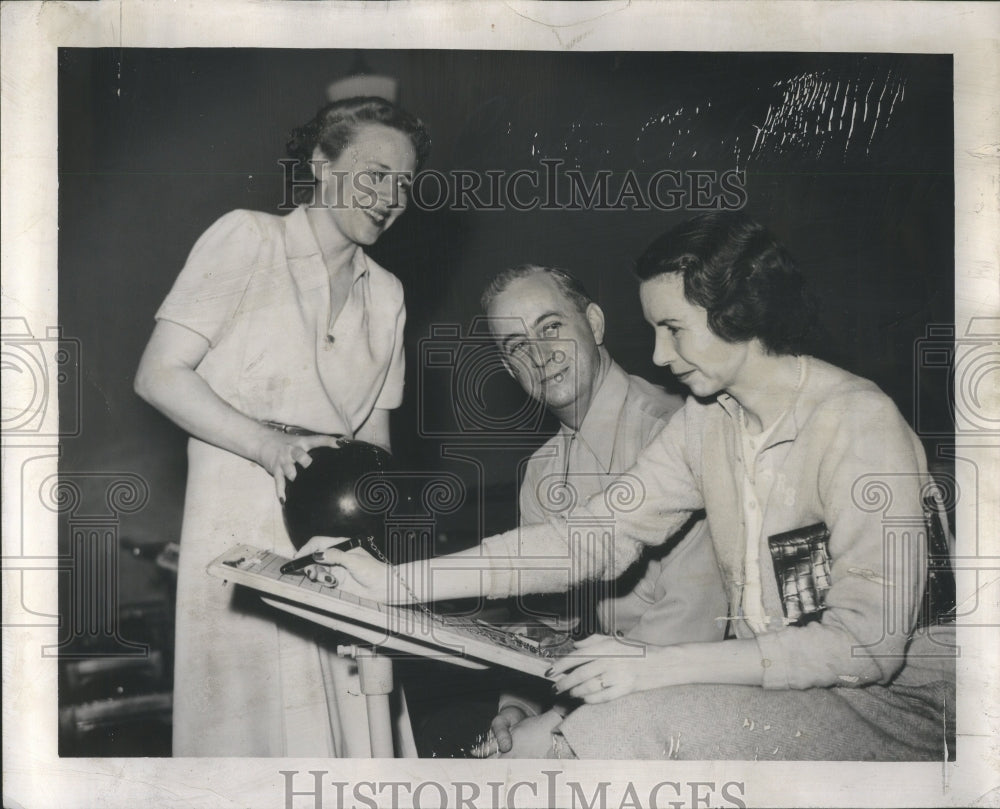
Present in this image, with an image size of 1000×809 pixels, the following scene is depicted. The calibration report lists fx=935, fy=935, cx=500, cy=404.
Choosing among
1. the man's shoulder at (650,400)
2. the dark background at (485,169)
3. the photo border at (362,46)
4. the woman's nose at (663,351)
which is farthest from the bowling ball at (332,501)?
the woman's nose at (663,351)

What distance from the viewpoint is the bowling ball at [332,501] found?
8.95 ft

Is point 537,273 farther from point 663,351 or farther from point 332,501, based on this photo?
point 332,501

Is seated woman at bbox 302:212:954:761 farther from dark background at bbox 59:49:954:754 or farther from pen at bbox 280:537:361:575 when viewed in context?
dark background at bbox 59:49:954:754

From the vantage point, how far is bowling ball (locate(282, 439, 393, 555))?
2727 millimetres

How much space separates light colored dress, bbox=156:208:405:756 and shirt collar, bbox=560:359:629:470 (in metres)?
0.57

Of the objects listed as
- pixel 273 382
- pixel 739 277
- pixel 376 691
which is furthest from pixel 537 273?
pixel 376 691

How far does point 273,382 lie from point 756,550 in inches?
58.9

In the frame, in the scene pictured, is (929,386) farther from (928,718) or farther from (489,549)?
(489,549)

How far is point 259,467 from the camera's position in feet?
9.03

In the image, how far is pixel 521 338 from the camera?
276 centimetres

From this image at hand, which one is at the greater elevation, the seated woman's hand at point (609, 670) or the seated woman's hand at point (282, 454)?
the seated woman's hand at point (282, 454)

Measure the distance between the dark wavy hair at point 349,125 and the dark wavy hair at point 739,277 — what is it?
76cm

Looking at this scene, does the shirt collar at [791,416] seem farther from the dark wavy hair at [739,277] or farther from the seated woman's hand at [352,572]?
the seated woman's hand at [352,572]

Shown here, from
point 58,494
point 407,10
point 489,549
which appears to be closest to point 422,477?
point 489,549
